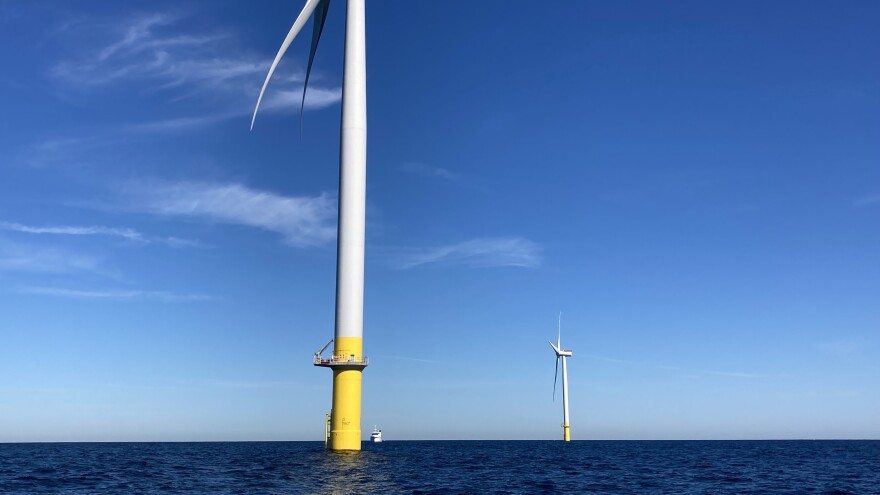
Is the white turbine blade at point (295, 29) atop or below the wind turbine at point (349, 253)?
atop

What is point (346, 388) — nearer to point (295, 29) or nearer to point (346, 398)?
point (346, 398)

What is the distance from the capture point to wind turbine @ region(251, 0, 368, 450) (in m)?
76.3

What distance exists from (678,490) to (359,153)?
4609 cm

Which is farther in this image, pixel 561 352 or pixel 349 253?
pixel 561 352

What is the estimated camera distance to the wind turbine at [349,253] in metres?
76.3

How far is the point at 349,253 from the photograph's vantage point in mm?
77750

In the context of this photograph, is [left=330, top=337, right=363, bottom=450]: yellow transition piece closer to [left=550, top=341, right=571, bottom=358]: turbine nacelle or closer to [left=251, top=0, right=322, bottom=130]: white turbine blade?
[left=251, top=0, right=322, bottom=130]: white turbine blade

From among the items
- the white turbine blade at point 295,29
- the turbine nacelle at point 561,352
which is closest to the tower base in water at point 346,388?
the white turbine blade at point 295,29

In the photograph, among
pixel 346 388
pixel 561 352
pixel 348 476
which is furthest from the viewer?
pixel 561 352

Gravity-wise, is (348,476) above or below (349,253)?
below

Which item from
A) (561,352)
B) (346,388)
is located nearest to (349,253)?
(346,388)

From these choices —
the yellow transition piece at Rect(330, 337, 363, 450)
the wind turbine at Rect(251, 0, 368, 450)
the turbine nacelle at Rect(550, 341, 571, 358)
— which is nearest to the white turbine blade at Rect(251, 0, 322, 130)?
the wind turbine at Rect(251, 0, 368, 450)

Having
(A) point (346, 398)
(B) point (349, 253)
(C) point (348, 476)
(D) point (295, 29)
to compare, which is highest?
(D) point (295, 29)

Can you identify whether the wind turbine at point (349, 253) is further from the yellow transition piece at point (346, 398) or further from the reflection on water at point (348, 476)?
the reflection on water at point (348, 476)
